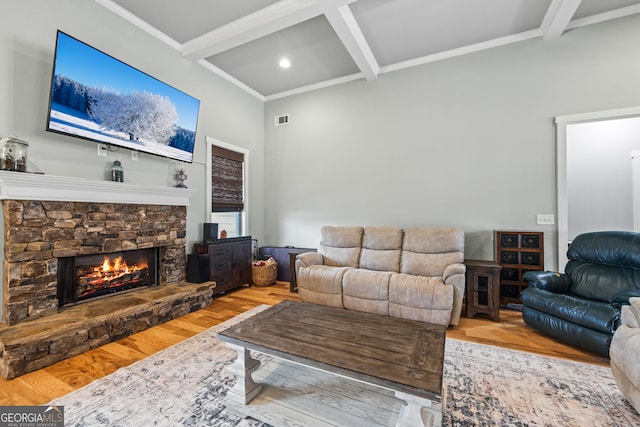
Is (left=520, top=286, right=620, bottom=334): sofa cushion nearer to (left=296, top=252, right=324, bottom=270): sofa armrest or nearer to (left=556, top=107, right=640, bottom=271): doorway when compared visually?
(left=556, top=107, right=640, bottom=271): doorway

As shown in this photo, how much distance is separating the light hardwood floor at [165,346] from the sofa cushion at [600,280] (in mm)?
579

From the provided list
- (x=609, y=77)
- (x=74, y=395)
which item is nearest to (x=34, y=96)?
(x=74, y=395)

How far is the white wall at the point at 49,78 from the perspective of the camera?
89.2 inches

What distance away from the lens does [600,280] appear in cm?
253

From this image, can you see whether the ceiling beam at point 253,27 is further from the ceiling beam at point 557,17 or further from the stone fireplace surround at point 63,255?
the ceiling beam at point 557,17

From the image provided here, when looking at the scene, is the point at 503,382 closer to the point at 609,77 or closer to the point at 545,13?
the point at 609,77

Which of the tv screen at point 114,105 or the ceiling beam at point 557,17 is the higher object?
the ceiling beam at point 557,17

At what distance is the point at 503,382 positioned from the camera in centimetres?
185

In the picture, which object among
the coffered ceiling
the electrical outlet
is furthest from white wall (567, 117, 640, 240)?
the coffered ceiling

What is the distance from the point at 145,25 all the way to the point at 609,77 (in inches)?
205

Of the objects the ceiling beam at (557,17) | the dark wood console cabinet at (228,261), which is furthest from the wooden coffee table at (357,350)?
the ceiling beam at (557,17)

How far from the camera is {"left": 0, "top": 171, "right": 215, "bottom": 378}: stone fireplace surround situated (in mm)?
2049

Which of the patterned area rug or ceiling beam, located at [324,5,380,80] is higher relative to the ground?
ceiling beam, located at [324,5,380,80]

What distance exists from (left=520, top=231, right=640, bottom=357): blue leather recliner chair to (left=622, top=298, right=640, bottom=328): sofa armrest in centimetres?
49
